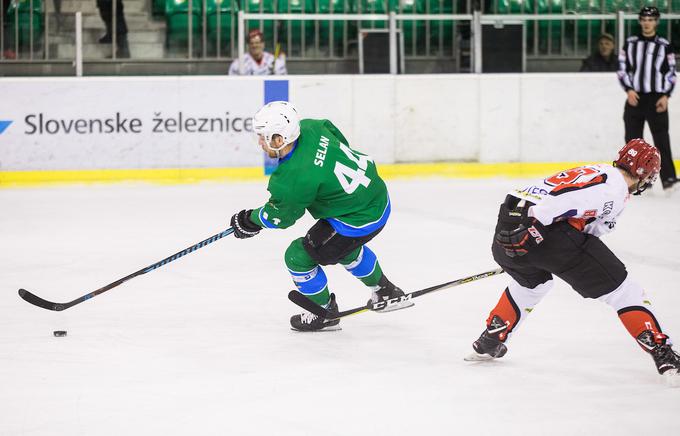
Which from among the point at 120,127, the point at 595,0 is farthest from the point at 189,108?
the point at 595,0

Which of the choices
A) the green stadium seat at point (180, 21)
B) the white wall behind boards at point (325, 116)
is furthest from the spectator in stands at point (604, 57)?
the green stadium seat at point (180, 21)

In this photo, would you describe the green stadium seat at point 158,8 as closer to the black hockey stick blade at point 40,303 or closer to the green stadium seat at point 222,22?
the green stadium seat at point 222,22

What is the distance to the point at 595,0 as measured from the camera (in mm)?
10664

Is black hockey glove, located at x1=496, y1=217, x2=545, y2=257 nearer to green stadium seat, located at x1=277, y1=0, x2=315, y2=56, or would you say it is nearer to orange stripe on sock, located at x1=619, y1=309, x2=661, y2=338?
orange stripe on sock, located at x1=619, y1=309, x2=661, y2=338

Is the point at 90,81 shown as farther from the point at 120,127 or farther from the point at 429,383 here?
the point at 429,383

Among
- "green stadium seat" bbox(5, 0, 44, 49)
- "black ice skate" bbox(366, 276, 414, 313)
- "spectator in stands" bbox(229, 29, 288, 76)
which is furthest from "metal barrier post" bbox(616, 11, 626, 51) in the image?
"black ice skate" bbox(366, 276, 414, 313)

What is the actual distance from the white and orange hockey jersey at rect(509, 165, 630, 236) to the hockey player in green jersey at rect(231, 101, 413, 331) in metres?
0.87

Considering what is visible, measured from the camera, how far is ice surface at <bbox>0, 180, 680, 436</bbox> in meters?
3.13

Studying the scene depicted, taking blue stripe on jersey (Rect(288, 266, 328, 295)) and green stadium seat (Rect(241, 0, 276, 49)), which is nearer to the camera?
blue stripe on jersey (Rect(288, 266, 328, 295))

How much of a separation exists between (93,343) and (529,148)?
6185 mm

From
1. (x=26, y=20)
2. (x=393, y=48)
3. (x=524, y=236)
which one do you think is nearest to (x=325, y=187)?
(x=524, y=236)

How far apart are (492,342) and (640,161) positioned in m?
0.78

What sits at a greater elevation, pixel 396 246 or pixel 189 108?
pixel 189 108

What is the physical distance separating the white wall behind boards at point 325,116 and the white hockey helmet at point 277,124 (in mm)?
5290
